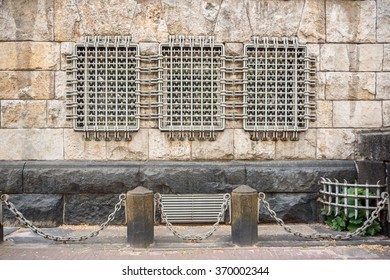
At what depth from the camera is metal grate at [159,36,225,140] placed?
23.4ft

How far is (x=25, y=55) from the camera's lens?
7.10 meters

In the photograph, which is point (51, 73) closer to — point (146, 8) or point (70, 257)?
point (146, 8)

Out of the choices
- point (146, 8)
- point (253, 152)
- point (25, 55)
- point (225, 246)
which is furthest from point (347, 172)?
point (25, 55)

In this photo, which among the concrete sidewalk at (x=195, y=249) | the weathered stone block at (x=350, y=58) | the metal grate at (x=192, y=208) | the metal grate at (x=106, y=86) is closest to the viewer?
the concrete sidewalk at (x=195, y=249)

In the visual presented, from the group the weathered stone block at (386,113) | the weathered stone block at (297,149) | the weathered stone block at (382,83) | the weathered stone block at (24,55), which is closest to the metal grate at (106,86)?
the weathered stone block at (24,55)

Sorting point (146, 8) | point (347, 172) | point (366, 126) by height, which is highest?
point (146, 8)

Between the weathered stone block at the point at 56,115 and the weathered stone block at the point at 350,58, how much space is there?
5.19 meters

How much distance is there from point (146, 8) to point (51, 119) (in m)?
2.86

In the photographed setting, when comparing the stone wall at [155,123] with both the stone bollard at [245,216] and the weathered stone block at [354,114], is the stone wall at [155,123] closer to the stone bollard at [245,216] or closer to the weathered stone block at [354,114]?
the weathered stone block at [354,114]

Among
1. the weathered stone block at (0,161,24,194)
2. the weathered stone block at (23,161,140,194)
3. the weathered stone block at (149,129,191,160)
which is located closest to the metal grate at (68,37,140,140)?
the weathered stone block at (149,129,191,160)

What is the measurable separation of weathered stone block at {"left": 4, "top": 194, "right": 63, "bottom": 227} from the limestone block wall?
0.81m

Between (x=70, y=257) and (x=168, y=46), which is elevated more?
(x=168, y=46)

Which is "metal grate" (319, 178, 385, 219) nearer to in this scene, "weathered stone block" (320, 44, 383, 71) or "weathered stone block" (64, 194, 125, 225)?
"weathered stone block" (320, 44, 383, 71)

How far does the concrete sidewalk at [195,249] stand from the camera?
5.09 meters
